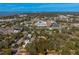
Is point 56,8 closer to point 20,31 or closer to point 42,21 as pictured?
point 42,21

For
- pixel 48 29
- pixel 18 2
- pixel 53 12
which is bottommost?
pixel 48 29

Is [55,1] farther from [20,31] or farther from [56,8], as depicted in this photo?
[20,31]

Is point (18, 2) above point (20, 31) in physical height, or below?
above

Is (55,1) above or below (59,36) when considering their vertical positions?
above
